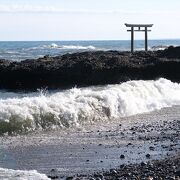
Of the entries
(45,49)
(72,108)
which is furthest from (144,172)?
(45,49)

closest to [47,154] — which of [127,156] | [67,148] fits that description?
[67,148]

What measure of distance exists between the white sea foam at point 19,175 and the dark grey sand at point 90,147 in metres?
0.29

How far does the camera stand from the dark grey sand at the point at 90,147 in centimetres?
1084

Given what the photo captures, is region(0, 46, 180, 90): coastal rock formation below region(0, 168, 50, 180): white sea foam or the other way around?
the other way around

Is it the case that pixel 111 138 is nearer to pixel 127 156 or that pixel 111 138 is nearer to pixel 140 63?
pixel 127 156

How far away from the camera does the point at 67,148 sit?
41.2 ft

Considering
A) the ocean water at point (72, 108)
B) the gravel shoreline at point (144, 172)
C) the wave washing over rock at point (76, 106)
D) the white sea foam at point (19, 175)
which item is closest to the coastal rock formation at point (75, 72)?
the ocean water at point (72, 108)

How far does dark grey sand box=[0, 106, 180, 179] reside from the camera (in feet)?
35.6

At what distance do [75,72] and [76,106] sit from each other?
882 centimetres

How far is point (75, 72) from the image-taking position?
26531 mm

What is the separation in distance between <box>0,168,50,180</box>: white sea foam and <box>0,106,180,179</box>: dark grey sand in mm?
291

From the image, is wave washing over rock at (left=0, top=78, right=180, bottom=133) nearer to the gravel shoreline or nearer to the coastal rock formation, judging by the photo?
the coastal rock formation

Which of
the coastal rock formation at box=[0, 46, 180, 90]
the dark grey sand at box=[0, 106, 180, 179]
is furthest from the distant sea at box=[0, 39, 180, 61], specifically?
the dark grey sand at box=[0, 106, 180, 179]

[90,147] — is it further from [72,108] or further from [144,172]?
[72,108]
